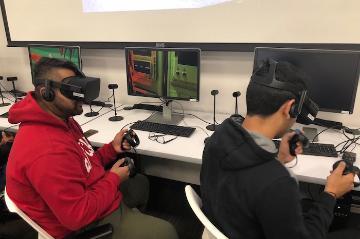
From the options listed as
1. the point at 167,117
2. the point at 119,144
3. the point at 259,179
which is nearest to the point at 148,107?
the point at 167,117

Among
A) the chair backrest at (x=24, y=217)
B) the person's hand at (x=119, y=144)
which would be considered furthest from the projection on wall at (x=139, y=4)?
the chair backrest at (x=24, y=217)

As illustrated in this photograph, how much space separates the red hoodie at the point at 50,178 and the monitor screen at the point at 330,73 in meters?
1.03

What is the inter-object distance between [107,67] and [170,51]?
0.83 metres

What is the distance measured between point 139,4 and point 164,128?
957 mm

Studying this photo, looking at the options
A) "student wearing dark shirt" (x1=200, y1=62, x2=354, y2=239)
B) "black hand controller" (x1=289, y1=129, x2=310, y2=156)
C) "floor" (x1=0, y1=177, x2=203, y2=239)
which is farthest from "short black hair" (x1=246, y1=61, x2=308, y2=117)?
"floor" (x1=0, y1=177, x2=203, y2=239)

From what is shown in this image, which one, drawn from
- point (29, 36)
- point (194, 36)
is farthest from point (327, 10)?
point (29, 36)

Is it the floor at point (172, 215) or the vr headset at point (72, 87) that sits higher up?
the vr headset at point (72, 87)

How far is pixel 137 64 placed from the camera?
6.65 feet

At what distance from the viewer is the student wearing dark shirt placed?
85 cm

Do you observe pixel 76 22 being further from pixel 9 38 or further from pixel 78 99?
pixel 78 99

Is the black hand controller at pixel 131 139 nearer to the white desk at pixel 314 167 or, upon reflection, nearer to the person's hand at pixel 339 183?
the white desk at pixel 314 167

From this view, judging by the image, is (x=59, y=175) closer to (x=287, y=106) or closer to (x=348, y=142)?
(x=287, y=106)

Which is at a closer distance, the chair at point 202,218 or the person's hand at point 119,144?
the chair at point 202,218

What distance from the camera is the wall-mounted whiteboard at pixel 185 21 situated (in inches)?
69.6
